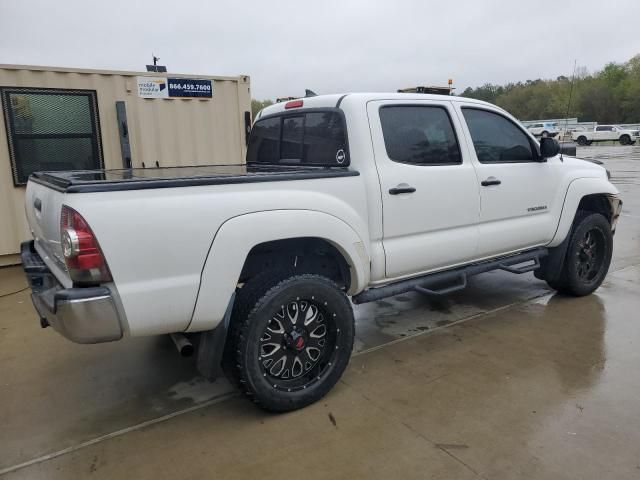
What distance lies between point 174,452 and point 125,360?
1383 millimetres

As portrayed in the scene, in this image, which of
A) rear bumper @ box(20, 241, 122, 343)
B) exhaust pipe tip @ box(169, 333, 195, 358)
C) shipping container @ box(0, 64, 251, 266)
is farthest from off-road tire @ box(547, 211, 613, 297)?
shipping container @ box(0, 64, 251, 266)

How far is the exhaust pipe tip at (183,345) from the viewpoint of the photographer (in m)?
2.86

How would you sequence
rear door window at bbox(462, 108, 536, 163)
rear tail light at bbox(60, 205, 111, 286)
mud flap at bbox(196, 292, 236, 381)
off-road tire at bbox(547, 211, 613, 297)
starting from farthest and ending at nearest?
off-road tire at bbox(547, 211, 613, 297)
rear door window at bbox(462, 108, 536, 163)
mud flap at bbox(196, 292, 236, 381)
rear tail light at bbox(60, 205, 111, 286)

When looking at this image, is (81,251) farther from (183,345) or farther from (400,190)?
(400,190)

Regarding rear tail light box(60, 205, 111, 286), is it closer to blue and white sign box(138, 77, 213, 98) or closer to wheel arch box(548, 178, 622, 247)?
wheel arch box(548, 178, 622, 247)

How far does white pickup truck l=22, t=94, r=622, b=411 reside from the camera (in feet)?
8.17

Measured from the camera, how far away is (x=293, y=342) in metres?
3.07

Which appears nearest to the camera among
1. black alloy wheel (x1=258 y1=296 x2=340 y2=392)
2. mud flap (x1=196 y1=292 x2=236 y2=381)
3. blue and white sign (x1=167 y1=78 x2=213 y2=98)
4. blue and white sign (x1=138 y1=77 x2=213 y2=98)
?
mud flap (x1=196 y1=292 x2=236 y2=381)

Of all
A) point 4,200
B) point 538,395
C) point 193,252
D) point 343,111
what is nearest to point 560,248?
point 538,395

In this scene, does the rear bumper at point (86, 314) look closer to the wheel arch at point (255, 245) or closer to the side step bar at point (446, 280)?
the wheel arch at point (255, 245)

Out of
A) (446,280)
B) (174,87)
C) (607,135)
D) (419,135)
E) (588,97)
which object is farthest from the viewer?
(588,97)

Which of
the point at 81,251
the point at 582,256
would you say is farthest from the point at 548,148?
the point at 81,251

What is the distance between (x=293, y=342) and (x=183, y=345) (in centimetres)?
65

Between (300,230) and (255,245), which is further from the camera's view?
(300,230)
